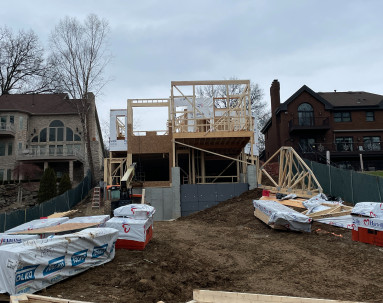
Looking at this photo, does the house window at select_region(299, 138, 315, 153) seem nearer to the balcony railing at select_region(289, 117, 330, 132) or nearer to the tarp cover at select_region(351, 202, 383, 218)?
the balcony railing at select_region(289, 117, 330, 132)

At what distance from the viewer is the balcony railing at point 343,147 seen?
1130 inches

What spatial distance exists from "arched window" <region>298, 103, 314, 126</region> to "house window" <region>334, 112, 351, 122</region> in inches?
98.0

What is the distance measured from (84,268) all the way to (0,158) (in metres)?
30.3

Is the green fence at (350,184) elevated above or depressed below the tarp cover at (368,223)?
above

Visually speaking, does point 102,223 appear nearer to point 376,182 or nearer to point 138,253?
point 138,253

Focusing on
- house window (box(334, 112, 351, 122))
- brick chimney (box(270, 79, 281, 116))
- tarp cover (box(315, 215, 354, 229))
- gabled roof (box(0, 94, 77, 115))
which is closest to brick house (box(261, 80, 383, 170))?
house window (box(334, 112, 351, 122))

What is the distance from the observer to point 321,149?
94.5ft

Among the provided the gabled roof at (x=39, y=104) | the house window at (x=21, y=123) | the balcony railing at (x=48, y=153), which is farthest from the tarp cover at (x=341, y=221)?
the house window at (x=21, y=123)

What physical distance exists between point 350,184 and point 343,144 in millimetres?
15283

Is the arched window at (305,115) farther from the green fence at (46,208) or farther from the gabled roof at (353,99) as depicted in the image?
the green fence at (46,208)

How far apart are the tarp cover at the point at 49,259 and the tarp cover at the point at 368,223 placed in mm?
7481

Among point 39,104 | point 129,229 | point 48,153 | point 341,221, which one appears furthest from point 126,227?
point 39,104

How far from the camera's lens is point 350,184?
1605 cm

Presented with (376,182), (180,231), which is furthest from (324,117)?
(180,231)
